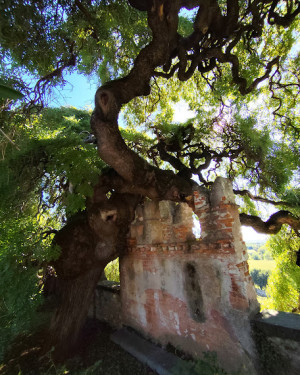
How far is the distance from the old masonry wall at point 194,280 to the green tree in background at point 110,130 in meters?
0.63

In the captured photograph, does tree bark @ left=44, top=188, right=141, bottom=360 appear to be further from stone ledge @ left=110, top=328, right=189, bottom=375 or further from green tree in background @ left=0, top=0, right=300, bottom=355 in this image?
stone ledge @ left=110, top=328, right=189, bottom=375

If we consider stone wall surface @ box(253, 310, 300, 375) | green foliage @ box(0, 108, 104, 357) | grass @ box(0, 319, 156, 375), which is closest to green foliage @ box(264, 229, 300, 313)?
stone wall surface @ box(253, 310, 300, 375)

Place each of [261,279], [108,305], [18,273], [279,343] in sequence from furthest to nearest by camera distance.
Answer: [261,279] < [108,305] < [18,273] < [279,343]

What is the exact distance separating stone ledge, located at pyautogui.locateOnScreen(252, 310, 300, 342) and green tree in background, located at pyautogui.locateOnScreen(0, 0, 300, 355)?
8.08 ft

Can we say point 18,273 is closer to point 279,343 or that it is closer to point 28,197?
point 28,197

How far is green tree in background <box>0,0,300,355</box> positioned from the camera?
3541 millimetres

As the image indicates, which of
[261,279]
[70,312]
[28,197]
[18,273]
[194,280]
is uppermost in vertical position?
[28,197]

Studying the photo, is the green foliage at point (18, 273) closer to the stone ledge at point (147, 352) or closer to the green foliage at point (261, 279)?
the stone ledge at point (147, 352)

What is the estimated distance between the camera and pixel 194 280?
4.06 meters

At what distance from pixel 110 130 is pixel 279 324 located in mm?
3983

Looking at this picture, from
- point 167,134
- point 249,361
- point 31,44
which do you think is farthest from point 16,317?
point 167,134

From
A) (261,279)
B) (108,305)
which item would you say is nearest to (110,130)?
(108,305)

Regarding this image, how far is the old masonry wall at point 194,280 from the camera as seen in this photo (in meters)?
3.39

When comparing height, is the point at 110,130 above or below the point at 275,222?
above
